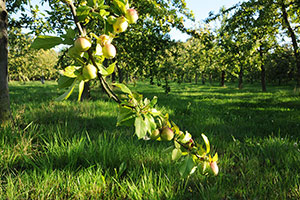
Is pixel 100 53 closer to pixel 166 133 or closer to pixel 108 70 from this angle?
pixel 108 70

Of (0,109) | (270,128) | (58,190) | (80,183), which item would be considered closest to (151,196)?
(80,183)

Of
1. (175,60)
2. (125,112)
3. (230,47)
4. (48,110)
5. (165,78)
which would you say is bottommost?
(48,110)

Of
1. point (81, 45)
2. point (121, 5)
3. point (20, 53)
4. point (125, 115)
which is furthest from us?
point (20, 53)

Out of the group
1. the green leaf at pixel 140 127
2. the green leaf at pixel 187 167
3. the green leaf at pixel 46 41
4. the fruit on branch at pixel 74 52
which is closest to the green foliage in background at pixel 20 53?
the green leaf at pixel 46 41

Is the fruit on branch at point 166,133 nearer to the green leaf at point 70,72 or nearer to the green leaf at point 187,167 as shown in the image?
the green leaf at point 187,167

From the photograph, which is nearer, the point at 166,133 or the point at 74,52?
the point at 74,52

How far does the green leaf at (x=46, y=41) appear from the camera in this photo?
0.57 meters

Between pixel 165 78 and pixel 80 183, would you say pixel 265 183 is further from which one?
pixel 165 78

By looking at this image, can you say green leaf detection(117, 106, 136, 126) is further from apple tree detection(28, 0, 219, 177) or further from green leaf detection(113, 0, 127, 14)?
Answer: green leaf detection(113, 0, 127, 14)

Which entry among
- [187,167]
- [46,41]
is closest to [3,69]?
[46,41]

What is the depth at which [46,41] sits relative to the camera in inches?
23.1

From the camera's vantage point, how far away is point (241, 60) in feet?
13.2

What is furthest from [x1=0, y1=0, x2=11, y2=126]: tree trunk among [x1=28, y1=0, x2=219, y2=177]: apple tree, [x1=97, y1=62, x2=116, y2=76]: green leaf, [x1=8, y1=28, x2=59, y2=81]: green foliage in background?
[x1=97, y1=62, x2=116, y2=76]: green leaf

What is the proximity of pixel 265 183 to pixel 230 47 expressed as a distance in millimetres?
2438
